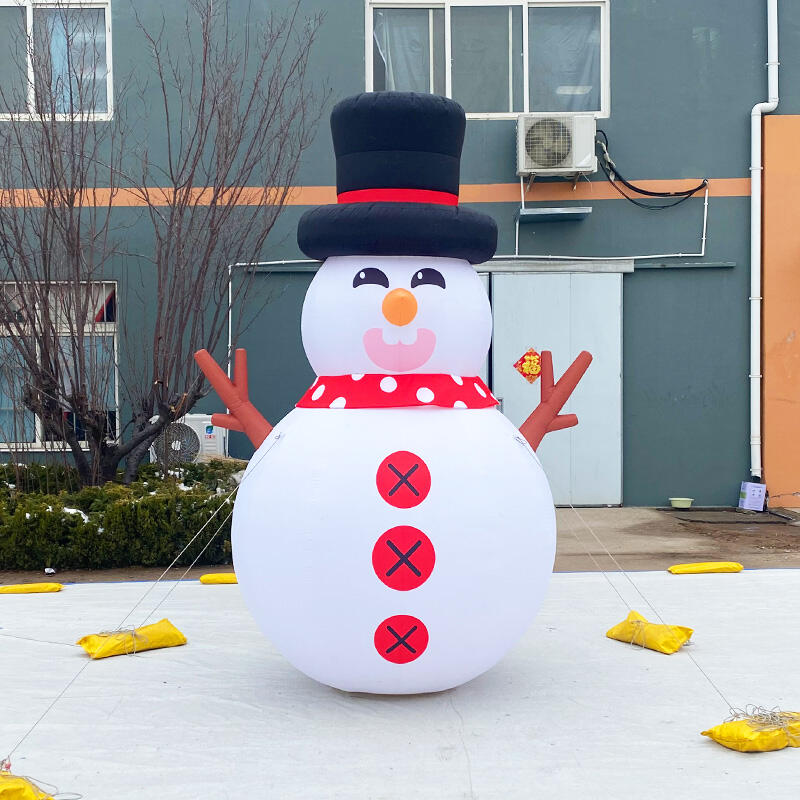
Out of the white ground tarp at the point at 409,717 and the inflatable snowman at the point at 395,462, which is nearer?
the white ground tarp at the point at 409,717

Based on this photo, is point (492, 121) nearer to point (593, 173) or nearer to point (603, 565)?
point (593, 173)

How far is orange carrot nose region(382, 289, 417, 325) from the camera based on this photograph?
12.3 feet

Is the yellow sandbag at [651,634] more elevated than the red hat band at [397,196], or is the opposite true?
the red hat band at [397,196]

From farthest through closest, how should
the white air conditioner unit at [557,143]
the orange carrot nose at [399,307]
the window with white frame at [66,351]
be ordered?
the white air conditioner unit at [557,143], the window with white frame at [66,351], the orange carrot nose at [399,307]

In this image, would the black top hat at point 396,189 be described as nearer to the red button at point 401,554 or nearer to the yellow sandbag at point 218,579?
the red button at point 401,554

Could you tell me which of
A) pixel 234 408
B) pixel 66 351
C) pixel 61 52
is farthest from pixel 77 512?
pixel 61 52

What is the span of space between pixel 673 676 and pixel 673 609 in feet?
3.58

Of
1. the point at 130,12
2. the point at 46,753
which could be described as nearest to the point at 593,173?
the point at 130,12

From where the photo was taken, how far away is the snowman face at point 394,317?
3830 mm

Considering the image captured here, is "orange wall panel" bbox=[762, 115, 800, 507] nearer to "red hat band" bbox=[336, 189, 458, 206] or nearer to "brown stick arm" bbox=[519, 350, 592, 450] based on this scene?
"brown stick arm" bbox=[519, 350, 592, 450]

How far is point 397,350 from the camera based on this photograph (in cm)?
383

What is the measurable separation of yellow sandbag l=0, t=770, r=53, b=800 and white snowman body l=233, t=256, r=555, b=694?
102cm

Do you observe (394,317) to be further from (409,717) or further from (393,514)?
(409,717)

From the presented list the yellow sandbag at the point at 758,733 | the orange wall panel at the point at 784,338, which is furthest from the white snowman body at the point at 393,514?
the orange wall panel at the point at 784,338
